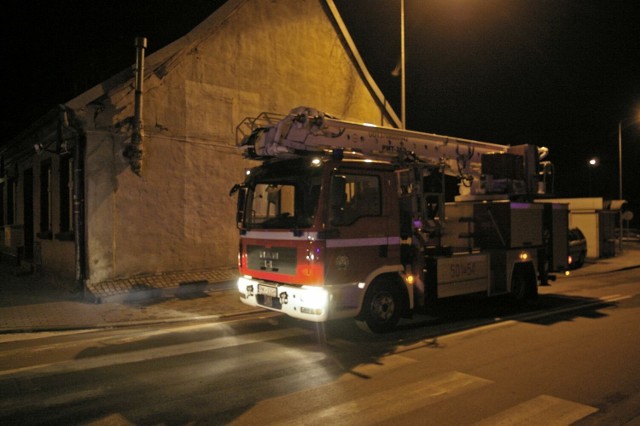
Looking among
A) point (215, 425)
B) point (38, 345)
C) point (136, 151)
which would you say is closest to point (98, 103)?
point (136, 151)

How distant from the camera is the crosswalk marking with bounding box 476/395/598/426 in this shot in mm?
4562

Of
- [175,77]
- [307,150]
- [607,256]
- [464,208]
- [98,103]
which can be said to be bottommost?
[607,256]

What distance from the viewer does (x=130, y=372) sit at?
627 centimetres

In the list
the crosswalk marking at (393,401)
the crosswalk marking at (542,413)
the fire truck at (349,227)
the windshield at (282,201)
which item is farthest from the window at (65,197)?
the crosswalk marking at (542,413)

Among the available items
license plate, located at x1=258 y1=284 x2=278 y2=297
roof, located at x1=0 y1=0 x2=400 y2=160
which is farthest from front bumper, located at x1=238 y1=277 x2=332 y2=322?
roof, located at x1=0 y1=0 x2=400 y2=160

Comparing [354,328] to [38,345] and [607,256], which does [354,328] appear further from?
[607,256]

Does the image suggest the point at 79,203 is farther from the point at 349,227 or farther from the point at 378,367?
the point at 378,367

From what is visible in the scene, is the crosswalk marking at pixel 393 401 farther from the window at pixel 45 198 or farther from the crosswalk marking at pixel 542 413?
the window at pixel 45 198

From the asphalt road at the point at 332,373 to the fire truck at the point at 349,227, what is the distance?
2.12 feet

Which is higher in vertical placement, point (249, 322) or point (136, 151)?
point (136, 151)

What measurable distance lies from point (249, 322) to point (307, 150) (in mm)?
3579

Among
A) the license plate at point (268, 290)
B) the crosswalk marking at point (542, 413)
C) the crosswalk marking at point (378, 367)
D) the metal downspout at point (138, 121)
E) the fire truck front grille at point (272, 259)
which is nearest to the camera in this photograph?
the crosswalk marking at point (542, 413)

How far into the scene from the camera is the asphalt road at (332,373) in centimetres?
482

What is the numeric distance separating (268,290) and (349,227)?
1617 mm
